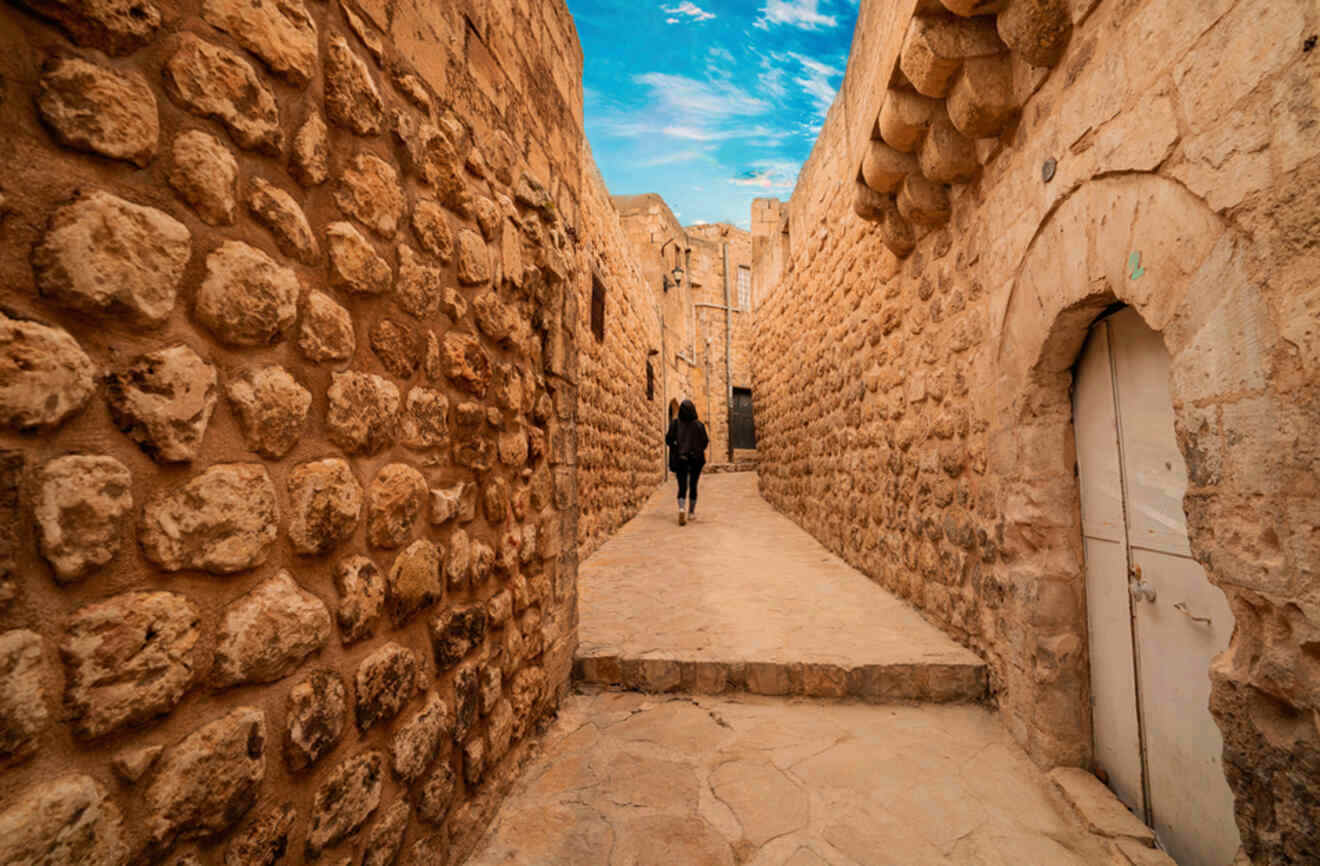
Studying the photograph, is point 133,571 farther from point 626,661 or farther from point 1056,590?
point 1056,590

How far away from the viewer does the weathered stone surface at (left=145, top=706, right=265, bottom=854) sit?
0.78 m

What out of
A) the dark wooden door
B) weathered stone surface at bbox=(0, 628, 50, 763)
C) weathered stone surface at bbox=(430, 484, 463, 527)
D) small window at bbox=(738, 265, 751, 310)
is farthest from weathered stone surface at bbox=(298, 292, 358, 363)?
small window at bbox=(738, 265, 751, 310)

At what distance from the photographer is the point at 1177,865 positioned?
1.58 metres

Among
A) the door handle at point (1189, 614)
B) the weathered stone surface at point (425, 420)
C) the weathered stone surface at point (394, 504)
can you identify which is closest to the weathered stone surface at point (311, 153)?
the weathered stone surface at point (425, 420)

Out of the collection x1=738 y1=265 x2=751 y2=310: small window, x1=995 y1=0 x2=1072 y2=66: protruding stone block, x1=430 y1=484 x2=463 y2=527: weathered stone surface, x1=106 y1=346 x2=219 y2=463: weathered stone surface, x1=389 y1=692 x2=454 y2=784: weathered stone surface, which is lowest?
x1=389 y1=692 x2=454 y2=784: weathered stone surface

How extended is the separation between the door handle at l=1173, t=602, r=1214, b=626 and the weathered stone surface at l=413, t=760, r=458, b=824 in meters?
2.08

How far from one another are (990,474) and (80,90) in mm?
2852

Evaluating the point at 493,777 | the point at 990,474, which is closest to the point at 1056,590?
the point at 990,474

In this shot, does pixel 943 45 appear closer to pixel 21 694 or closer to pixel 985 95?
pixel 985 95

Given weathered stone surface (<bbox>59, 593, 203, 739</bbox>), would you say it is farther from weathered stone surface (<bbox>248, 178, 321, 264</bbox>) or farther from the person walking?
the person walking

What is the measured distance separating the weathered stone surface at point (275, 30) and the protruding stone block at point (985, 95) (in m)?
2.21

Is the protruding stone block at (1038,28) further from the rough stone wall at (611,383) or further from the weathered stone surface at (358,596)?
the rough stone wall at (611,383)

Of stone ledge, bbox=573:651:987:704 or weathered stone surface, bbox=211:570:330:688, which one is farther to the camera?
stone ledge, bbox=573:651:987:704

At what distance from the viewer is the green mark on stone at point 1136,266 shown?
1.49m
